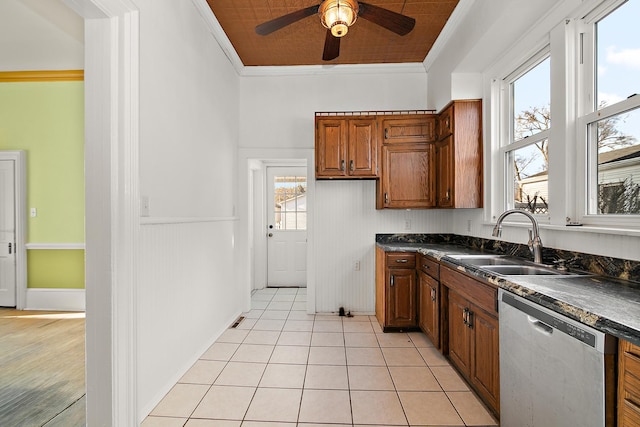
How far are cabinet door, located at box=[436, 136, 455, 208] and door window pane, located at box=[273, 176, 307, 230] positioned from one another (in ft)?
7.87

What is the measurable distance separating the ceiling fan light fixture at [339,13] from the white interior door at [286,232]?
333 centimetres

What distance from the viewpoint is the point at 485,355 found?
1.86 meters

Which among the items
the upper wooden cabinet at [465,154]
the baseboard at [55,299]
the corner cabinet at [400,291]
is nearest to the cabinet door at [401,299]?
the corner cabinet at [400,291]

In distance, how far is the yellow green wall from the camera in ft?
12.6

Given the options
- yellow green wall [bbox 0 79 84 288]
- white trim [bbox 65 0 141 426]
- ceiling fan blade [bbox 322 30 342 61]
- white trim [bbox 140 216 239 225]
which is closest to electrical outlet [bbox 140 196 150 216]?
white trim [bbox 140 216 239 225]

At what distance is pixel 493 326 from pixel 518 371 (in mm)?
303

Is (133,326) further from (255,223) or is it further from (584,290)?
(255,223)

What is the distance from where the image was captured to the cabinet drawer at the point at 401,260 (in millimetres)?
3152

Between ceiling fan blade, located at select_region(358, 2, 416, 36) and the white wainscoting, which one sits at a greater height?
ceiling fan blade, located at select_region(358, 2, 416, 36)

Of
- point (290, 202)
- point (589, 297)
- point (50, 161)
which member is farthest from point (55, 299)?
point (589, 297)

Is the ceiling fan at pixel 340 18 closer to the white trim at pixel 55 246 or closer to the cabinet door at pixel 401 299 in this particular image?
the cabinet door at pixel 401 299

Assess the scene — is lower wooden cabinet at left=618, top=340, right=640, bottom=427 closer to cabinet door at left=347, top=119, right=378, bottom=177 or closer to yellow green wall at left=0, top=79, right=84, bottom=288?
cabinet door at left=347, top=119, right=378, bottom=177

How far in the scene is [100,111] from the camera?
1.62 m

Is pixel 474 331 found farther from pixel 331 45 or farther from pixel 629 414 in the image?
pixel 331 45
